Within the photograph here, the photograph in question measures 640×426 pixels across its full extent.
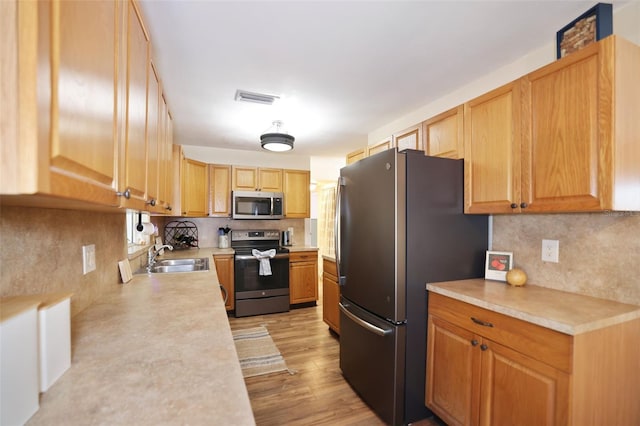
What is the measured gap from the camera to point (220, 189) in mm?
4199

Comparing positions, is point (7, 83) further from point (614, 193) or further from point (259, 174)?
point (259, 174)

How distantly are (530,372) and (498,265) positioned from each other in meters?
0.80

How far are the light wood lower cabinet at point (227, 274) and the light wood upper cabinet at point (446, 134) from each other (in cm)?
282

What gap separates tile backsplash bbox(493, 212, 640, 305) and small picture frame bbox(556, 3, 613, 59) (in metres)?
A: 0.89

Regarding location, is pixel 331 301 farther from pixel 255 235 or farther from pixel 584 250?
pixel 584 250

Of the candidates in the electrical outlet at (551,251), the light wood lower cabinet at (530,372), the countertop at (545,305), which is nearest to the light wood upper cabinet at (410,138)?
the electrical outlet at (551,251)

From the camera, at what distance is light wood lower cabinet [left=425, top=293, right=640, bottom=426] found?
1.19 metres

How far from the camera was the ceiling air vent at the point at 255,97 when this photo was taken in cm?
247

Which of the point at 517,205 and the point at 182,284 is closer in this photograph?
the point at 517,205

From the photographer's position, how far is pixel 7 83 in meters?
0.46

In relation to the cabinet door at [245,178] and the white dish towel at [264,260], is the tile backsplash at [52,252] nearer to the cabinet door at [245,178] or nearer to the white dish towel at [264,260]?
the white dish towel at [264,260]

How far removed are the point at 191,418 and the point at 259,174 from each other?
13.1ft

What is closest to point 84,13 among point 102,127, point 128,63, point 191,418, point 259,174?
point 102,127

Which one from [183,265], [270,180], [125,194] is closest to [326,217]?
[270,180]
